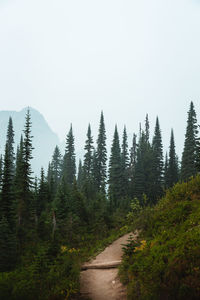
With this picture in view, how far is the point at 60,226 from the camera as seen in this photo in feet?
76.3

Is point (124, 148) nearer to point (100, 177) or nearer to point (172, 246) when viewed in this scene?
point (100, 177)

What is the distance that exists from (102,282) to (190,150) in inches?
1653

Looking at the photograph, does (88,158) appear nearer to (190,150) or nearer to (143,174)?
(143,174)

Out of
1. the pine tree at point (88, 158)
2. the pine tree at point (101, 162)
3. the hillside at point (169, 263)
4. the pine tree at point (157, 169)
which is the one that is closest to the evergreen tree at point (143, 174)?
the pine tree at point (157, 169)

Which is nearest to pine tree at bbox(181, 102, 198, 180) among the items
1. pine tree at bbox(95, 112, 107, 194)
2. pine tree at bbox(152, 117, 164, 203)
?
pine tree at bbox(152, 117, 164, 203)

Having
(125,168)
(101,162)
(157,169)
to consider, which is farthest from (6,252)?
(125,168)

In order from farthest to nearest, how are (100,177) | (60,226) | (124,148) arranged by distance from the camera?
(124,148), (100,177), (60,226)

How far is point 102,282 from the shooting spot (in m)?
10.2

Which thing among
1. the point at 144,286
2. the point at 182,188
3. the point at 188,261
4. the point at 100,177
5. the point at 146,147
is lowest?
the point at 144,286

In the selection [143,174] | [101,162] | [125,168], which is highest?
[101,162]

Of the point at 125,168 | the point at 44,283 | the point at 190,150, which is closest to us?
the point at 44,283

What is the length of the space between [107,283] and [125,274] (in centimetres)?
96

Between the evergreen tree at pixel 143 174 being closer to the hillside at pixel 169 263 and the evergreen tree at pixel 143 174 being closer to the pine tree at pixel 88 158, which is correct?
the pine tree at pixel 88 158

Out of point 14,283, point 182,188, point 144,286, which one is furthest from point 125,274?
point 182,188
